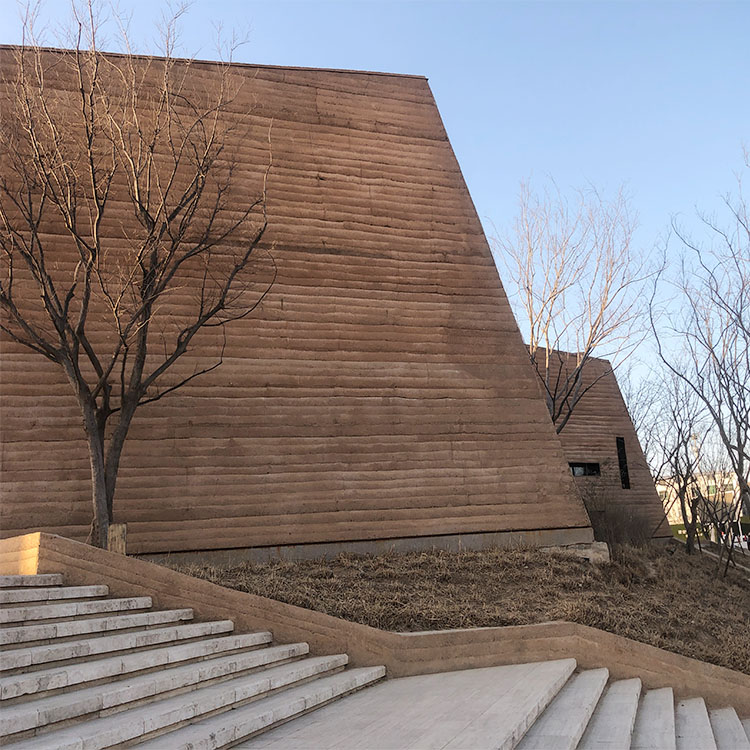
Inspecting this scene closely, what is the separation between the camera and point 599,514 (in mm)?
12930

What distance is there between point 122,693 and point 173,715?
27 cm

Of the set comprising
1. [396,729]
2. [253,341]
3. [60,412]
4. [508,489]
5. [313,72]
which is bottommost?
[396,729]

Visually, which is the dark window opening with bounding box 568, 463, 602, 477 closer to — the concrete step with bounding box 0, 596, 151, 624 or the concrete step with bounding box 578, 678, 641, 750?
the concrete step with bounding box 578, 678, 641, 750

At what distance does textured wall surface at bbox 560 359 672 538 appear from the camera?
16.4 m

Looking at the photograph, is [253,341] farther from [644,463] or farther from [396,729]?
[644,463]

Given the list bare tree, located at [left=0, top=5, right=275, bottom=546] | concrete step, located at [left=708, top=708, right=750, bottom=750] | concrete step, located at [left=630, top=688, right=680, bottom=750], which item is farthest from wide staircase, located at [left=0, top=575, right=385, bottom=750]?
bare tree, located at [left=0, top=5, right=275, bottom=546]

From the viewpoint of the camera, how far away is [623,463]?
56.4 feet

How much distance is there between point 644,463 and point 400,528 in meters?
10.8

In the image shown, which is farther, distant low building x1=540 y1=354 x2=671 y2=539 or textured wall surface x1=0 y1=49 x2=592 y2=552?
distant low building x1=540 y1=354 x2=671 y2=539

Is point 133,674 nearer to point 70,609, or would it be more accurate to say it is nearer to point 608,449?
point 70,609

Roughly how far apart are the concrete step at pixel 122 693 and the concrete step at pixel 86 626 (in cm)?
49

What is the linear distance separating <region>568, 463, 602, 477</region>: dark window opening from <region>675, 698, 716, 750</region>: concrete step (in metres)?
10.6

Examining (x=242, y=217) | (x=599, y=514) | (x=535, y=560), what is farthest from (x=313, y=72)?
(x=599, y=514)

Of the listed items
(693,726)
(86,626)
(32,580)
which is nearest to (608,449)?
(693,726)
